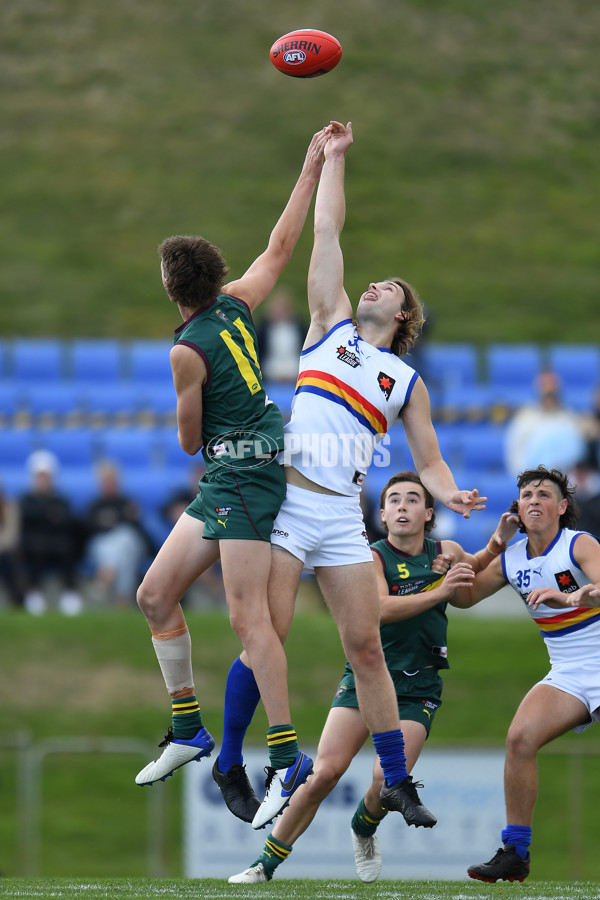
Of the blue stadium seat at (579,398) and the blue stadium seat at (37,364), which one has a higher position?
the blue stadium seat at (37,364)

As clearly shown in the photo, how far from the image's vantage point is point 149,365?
16.5 m

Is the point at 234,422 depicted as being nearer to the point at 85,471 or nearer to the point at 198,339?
the point at 198,339

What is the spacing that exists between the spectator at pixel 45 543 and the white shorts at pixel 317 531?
6.34 m

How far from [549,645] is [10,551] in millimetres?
6391

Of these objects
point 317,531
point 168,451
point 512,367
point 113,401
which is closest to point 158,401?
point 113,401

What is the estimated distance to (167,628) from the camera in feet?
20.9

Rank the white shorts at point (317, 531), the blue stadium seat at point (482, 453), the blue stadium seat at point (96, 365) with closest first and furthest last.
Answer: the white shorts at point (317, 531) → the blue stadium seat at point (482, 453) → the blue stadium seat at point (96, 365)

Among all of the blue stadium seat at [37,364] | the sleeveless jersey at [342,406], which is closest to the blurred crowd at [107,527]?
the blue stadium seat at [37,364]

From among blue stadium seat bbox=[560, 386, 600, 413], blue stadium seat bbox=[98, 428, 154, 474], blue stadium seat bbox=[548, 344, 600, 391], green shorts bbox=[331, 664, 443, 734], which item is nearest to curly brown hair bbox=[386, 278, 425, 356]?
green shorts bbox=[331, 664, 443, 734]

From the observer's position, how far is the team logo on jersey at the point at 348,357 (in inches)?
249

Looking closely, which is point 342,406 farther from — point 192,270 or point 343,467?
point 192,270

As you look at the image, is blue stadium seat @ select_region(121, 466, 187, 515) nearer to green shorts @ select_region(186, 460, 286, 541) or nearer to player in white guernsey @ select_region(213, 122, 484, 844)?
player in white guernsey @ select_region(213, 122, 484, 844)

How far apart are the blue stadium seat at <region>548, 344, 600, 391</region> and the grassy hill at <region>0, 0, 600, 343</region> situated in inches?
116

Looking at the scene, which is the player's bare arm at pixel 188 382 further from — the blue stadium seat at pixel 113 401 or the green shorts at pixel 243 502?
the blue stadium seat at pixel 113 401
